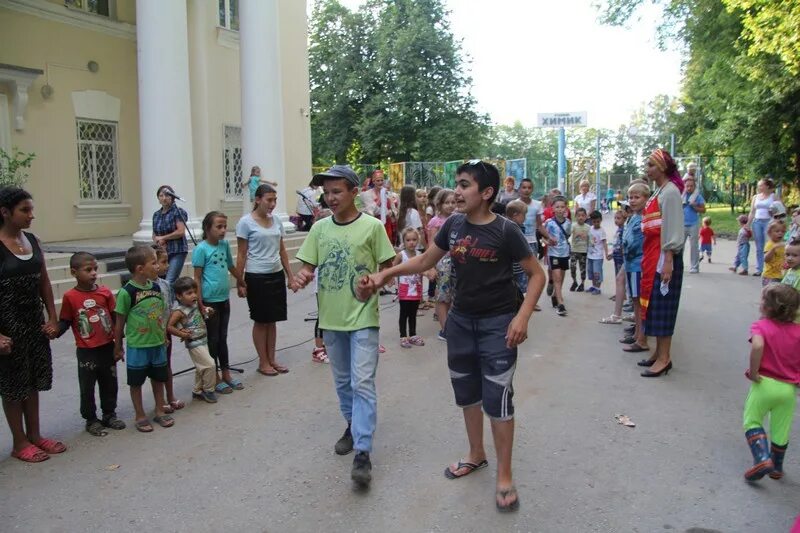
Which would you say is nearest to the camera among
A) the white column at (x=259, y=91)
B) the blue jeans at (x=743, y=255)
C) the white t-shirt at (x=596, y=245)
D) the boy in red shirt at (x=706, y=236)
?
the white t-shirt at (x=596, y=245)

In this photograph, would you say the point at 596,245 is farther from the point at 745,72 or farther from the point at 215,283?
the point at 745,72

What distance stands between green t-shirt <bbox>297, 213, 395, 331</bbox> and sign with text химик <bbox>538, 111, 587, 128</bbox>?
45.4ft

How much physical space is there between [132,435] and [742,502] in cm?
422

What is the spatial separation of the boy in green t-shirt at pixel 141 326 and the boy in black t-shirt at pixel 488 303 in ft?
7.18

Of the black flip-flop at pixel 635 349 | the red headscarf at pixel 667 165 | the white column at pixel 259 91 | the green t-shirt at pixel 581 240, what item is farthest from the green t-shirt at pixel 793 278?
the white column at pixel 259 91

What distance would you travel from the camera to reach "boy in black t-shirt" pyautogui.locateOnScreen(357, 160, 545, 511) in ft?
12.5

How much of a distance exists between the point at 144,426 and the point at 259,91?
10.1 metres

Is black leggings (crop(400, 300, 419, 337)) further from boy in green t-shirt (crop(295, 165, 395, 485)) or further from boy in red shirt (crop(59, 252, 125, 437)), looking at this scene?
boy in red shirt (crop(59, 252, 125, 437))

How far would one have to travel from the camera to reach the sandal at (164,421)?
16.8ft

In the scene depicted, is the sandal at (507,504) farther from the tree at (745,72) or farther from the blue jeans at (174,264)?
the tree at (745,72)

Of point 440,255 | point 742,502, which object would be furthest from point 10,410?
point 742,502

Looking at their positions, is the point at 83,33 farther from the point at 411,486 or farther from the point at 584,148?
the point at 584,148

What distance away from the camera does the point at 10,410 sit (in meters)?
4.41

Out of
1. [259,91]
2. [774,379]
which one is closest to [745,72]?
[259,91]
